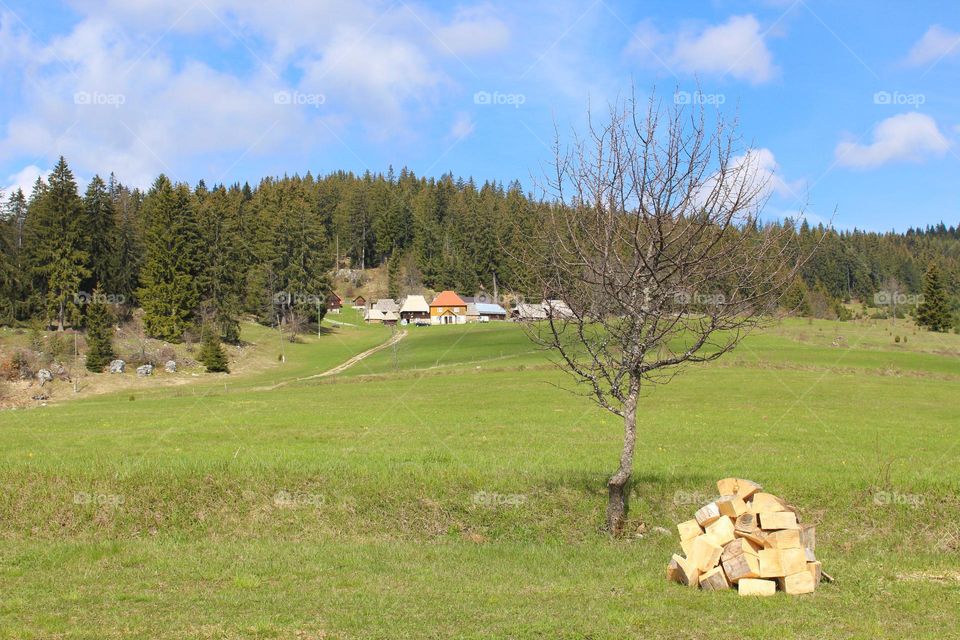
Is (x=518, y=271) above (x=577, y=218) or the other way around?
the other way around

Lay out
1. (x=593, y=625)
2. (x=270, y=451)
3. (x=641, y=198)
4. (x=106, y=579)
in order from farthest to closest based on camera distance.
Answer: (x=270, y=451) < (x=641, y=198) < (x=106, y=579) < (x=593, y=625)

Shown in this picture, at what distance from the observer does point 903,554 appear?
1283cm

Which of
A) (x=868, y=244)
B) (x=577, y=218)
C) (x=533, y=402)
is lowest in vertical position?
(x=533, y=402)

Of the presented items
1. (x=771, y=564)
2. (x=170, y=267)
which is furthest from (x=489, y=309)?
(x=771, y=564)

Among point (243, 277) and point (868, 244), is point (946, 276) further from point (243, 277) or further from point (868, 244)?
point (243, 277)

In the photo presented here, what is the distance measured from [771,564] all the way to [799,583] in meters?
0.41

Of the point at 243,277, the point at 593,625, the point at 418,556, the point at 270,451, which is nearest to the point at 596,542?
the point at 418,556

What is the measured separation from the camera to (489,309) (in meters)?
133

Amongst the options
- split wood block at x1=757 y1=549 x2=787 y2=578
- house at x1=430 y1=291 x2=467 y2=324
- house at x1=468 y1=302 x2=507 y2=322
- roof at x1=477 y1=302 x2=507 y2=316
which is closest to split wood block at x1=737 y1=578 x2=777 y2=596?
split wood block at x1=757 y1=549 x2=787 y2=578

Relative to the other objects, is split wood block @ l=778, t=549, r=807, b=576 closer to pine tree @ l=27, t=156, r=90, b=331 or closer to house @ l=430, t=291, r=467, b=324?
pine tree @ l=27, t=156, r=90, b=331

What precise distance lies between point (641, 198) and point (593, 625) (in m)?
6.71

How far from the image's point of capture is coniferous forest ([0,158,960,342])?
232ft

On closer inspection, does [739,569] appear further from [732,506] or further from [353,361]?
[353,361]

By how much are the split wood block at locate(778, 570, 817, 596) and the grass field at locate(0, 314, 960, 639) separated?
20cm
